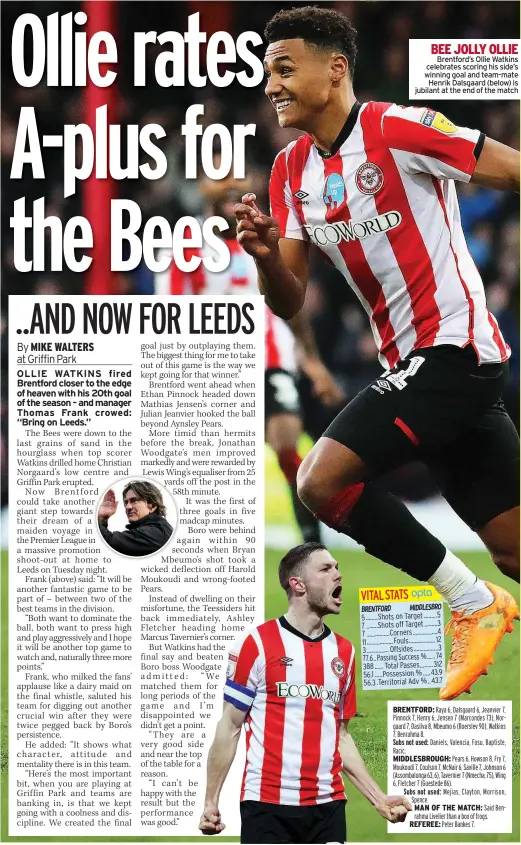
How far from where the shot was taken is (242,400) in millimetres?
4922

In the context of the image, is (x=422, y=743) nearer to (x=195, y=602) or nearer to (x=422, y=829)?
(x=422, y=829)

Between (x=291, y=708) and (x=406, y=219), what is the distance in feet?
6.99

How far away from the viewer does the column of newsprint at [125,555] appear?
15.8 feet

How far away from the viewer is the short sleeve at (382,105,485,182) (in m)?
4.59

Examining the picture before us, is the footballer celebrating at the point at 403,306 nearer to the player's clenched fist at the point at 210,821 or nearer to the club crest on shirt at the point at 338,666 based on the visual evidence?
the club crest on shirt at the point at 338,666

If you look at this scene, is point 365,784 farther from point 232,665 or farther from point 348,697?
point 232,665

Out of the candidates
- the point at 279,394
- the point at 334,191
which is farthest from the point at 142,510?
the point at 334,191

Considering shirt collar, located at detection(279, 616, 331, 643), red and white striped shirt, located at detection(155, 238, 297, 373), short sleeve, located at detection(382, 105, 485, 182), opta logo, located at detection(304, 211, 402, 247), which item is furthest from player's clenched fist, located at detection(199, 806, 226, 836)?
short sleeve, located at detection(382, 105, 485, 182)

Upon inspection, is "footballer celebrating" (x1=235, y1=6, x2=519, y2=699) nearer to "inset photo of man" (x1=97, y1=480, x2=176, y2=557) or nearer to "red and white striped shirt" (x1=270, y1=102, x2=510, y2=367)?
"red and white striped shirt" (x1=270, y1=102, x2=510, y2=367)

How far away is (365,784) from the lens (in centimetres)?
415

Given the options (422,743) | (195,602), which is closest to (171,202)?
(195,602)

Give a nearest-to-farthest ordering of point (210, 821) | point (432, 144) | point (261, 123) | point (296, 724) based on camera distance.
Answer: point (210, 821) → point (296, 724) → point (432, 144) → point (261, 123)

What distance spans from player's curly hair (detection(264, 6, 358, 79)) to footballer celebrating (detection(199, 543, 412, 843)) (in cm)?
225

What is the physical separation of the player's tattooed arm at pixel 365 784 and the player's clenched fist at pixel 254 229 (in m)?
1.96
